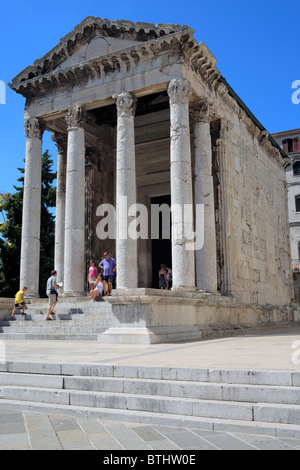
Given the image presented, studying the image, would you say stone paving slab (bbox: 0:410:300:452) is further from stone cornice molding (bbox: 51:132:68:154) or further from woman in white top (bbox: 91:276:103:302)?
stone cornice molding (bbox: 51:132:68:154)

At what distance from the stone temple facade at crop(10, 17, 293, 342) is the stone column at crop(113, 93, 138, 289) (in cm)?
3

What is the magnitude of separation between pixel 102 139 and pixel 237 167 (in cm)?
595

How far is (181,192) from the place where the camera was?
13672mm

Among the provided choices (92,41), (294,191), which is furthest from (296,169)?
(92,41)

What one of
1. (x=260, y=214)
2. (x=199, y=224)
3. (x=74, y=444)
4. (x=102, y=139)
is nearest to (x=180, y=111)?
(x=199, y=224)

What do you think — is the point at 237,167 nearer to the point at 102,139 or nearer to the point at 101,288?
the point at 102,139

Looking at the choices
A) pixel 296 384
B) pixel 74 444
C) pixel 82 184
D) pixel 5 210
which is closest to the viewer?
pixel 74 444

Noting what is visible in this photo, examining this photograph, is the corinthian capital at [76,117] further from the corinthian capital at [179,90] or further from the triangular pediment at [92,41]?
the corinthian capital at [179,90]

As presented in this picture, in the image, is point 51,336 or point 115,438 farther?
point 51,336

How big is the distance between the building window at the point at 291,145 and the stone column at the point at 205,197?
28997 mm

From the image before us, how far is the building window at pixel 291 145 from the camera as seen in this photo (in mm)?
42344

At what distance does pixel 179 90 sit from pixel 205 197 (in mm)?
3513

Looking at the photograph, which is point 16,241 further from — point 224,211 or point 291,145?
point 291,145

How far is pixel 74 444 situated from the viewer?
3.91 meters
